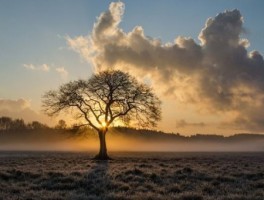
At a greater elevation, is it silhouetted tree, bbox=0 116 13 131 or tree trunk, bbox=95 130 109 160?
Result: silhouetted tree, bbox=0 116 13 131

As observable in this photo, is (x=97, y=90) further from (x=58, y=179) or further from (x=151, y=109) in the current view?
(x=58, y=179)

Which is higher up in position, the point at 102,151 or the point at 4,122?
the point at 4,122

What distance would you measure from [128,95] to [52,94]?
1167cm

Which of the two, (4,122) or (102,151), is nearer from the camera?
(102,151)

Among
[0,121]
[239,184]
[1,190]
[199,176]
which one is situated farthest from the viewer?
[0,121]

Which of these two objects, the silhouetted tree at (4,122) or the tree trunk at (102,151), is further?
the silhouetted tree at (4,122)

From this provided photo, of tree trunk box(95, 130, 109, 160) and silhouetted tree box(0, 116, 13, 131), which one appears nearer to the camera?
tree trunk box(95, 130, 109, 160)

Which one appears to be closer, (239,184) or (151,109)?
(239,184)

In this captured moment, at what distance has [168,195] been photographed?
16250 mm

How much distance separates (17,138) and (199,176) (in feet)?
604

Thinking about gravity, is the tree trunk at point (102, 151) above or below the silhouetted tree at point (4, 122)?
below

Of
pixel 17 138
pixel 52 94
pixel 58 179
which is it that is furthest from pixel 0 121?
pixel 58 179

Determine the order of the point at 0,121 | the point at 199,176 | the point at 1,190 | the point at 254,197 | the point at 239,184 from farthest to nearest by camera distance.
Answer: the point at 0,121 < the point at 199,176 < the point at 239,184 < the point at 1,190 < the point at 254,197

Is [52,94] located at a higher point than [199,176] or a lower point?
higher
